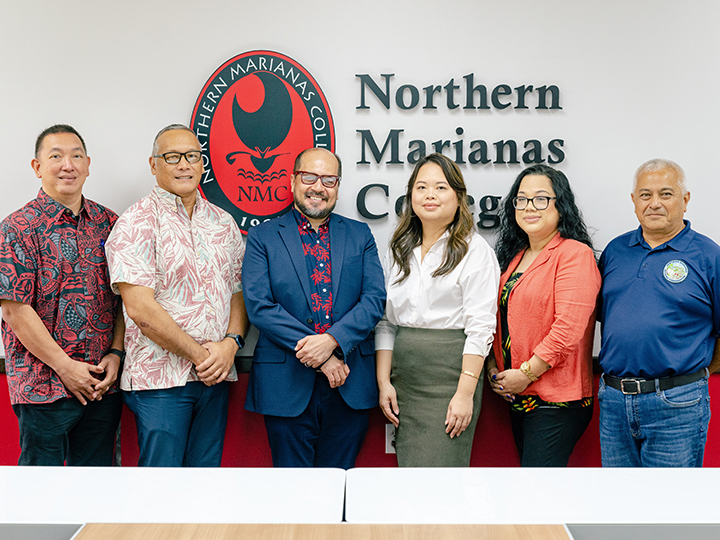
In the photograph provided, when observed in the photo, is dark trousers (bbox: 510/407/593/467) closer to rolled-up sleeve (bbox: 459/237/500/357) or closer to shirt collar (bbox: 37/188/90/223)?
rolled-up sleeve (bbox: 459/237/500/357)

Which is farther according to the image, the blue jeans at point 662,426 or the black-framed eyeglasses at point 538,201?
the black-framed eyeglasses at point 538,201

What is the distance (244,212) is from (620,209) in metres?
2.10

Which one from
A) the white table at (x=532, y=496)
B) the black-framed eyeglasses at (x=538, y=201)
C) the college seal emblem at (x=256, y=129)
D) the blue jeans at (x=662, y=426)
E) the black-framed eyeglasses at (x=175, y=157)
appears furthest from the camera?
the college seal emblem at (x=256, y=129)

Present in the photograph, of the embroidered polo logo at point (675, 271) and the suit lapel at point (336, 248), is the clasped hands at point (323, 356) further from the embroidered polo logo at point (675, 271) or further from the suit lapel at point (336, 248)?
the embroidered polo logo at point (675, 271)

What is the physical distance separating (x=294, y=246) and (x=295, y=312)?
1.04ft

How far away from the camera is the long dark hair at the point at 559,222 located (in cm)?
251

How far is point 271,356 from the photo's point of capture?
255cm

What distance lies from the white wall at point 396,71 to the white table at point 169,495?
1879 mm

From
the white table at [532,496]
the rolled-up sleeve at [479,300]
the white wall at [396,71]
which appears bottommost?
the white table at [532,496]

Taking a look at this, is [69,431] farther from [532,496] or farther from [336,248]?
[532,496]

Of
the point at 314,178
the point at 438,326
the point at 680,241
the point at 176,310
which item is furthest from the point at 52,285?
the point at 680,241

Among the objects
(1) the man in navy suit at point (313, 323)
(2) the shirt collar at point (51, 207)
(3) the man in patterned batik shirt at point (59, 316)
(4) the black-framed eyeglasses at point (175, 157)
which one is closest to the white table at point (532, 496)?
(1) the man in navy suit at point (313, 323)

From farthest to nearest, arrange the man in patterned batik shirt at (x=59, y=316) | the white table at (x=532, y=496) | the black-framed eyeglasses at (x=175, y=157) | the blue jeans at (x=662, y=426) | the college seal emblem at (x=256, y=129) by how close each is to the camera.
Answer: the college seal emblem at (x=256, y=129), the black-framed eyeglasses at (x=175, y=157), the man in patterned batik shirt at (x=59, y=316), the blue jeans at (x=662, y=426), the white table at (x=532, y=496)

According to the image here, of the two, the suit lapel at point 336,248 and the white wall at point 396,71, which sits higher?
the white wall at point 396,71
